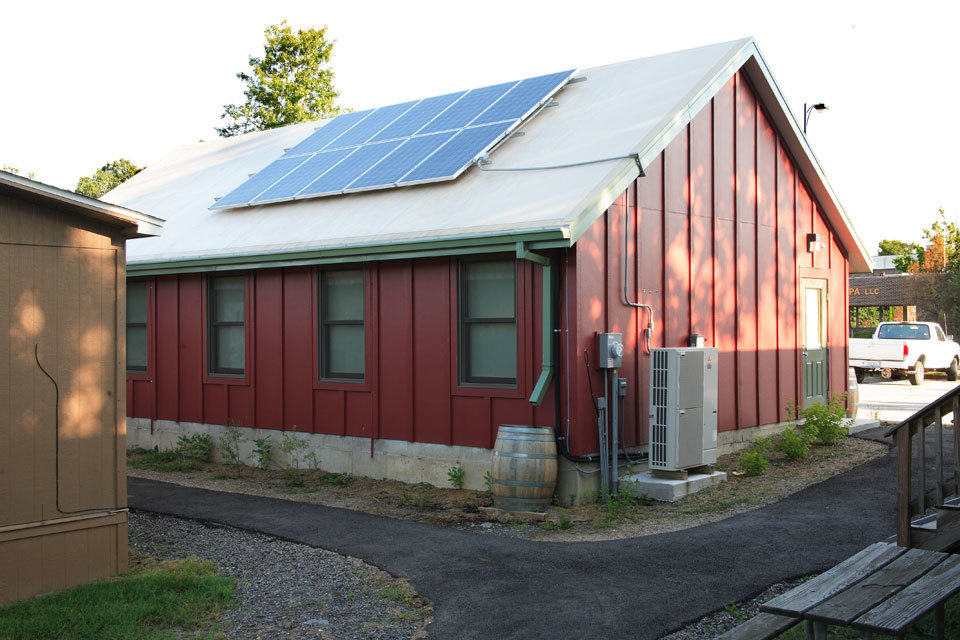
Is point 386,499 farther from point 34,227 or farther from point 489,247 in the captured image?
point 34,227

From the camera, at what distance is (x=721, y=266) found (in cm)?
1291

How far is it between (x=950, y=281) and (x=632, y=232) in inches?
1093

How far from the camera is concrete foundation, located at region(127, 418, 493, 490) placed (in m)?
10.8

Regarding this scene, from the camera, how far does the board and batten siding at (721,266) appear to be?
34.6 feet

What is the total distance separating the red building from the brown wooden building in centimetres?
413

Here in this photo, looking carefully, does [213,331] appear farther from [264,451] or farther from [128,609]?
[128,609]

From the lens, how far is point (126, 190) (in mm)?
18984

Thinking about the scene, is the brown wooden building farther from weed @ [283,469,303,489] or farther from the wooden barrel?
weed @ [283,469,303,489]

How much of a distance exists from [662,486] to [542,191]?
364 centimetres

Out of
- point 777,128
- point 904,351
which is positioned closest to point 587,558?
point 777,128

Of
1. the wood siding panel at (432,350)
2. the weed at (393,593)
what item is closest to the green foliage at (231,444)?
the wood siding panel at (432,350)

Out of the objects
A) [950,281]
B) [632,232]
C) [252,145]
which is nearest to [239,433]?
[632,232]

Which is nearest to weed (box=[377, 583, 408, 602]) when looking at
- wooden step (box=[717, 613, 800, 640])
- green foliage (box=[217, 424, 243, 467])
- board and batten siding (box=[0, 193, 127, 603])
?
board and batten siding (box=[0, 193, 127, 603])

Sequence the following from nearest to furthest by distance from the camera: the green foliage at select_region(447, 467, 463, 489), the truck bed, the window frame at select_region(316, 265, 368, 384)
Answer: the green foliage at select_region(447, 467, 463, 489), the window frame at select_region(316, 265, 368, 384), the truck bed
